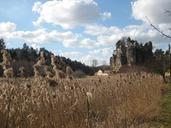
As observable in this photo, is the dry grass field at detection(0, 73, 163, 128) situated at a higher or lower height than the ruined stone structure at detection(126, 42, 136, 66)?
lower

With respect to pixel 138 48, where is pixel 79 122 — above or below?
below

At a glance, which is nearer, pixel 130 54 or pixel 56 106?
pixel 56 106

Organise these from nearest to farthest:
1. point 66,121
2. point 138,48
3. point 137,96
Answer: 1. point 66,121
2. point 137,96
3. point 138,48

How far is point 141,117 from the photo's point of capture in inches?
467

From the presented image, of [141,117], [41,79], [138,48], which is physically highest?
[138,48]

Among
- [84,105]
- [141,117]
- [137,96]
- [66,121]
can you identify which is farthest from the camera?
→ [137,96]

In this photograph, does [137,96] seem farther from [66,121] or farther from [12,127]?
[12,127]

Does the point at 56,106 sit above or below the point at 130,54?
below

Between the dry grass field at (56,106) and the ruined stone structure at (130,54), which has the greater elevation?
the ruined stone structure at (130,54)

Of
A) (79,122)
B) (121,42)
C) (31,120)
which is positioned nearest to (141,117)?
(79,122)

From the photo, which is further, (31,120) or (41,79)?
(41,79)

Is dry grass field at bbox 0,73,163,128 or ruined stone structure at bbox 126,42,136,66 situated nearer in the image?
dry grass field at bbox 0,73,163,128

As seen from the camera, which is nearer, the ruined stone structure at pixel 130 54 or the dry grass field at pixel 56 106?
the dry grass field at pixel 56 106

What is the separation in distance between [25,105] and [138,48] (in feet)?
242
